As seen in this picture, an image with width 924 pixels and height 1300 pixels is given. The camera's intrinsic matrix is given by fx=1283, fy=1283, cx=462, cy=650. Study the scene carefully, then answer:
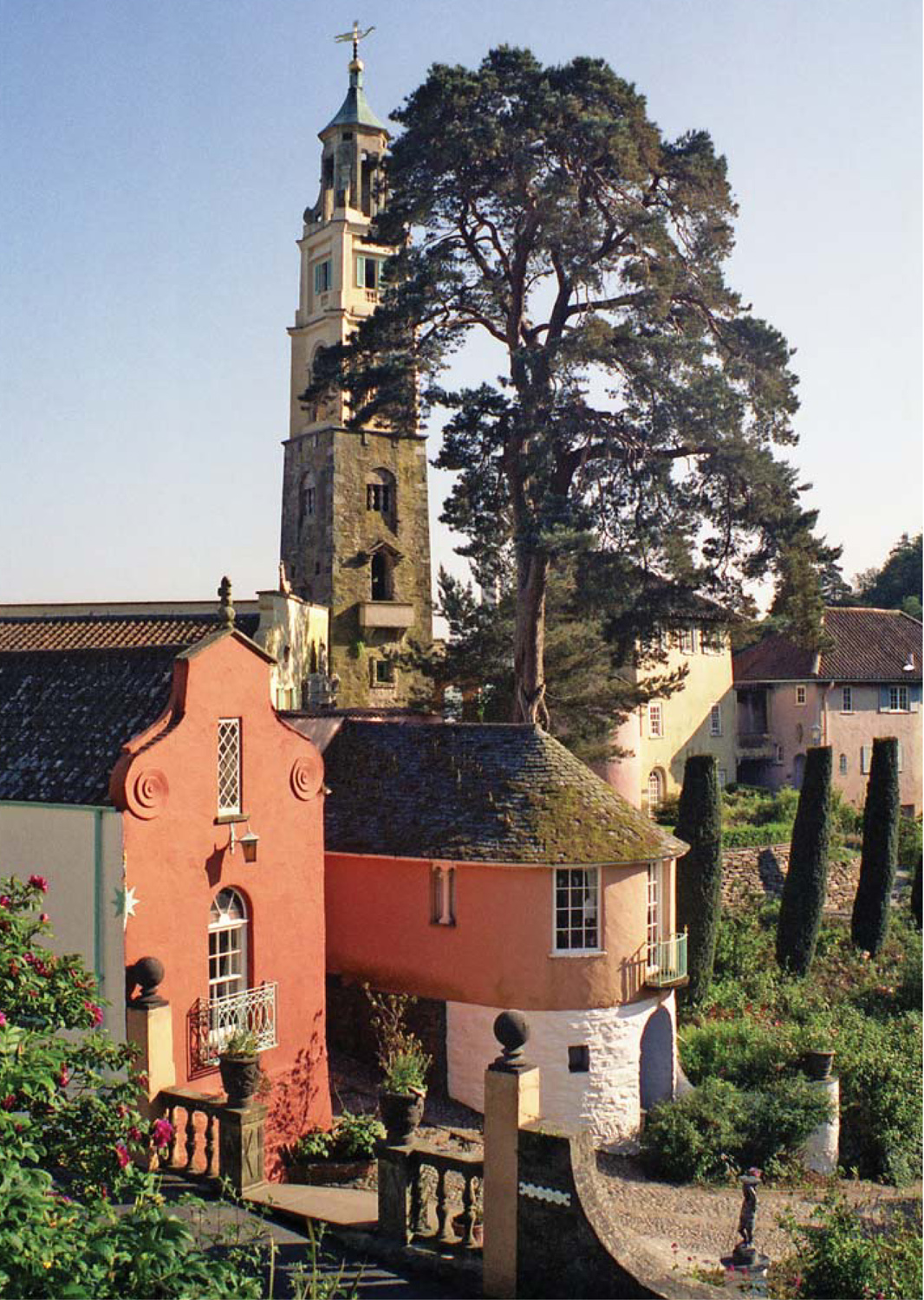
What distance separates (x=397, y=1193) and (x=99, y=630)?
13.9 m

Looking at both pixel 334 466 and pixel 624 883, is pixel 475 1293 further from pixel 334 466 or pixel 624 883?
pixel 334 466

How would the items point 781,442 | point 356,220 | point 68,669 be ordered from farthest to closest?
point 356,220 < point 781,442 < point 68,669

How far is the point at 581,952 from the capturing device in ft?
68.2

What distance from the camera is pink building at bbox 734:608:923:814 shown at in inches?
1933

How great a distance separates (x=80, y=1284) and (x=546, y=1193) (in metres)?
5.23

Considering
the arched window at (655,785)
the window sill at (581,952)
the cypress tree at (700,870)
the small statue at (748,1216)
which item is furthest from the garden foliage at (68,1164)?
the arched window at (655,785)

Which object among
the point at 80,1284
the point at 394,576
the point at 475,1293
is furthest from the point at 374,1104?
the point at 394,576

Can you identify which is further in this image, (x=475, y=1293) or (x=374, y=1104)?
(x=374, y=1104)

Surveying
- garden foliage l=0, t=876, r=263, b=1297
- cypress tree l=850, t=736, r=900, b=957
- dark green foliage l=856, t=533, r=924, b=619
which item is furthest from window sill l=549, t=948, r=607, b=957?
dark green foliage l=856, t=533, r=924, b=619

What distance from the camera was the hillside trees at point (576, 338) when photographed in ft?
89.8

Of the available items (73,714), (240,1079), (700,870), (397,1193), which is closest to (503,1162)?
(397,1193)

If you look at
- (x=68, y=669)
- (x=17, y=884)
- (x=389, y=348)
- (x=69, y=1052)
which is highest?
(x=389, y=348)

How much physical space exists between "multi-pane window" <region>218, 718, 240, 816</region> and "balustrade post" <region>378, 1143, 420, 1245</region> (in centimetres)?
615

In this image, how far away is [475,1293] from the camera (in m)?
11.9
